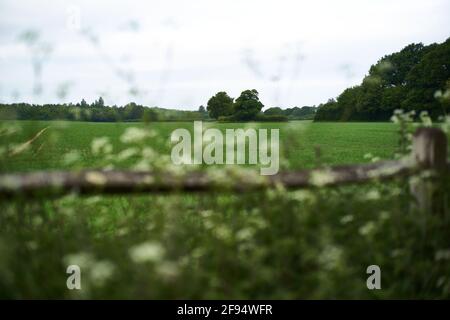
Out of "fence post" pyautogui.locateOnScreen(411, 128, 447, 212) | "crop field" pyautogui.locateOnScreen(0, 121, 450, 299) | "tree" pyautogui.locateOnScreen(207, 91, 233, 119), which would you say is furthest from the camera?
"tree" pyautogui.locateOnScreen(207, 91, 233, 119)

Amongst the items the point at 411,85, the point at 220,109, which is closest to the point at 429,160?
the point at 220,109

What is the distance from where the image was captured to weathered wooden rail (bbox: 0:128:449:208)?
132 inches

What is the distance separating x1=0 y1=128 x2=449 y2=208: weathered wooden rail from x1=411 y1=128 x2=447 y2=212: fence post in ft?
0.72

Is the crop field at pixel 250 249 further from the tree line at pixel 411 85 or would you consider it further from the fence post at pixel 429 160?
the tree line at pixel 411 85

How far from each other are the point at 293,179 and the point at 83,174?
5.12 feet

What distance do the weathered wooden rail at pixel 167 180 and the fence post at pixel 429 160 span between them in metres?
0.22

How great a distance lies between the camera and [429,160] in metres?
4.10

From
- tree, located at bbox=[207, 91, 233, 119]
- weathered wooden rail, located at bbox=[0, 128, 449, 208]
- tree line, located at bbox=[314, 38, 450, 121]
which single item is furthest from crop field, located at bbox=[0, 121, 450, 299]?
tree line, located at bbox=[314, 38, 450, 121]

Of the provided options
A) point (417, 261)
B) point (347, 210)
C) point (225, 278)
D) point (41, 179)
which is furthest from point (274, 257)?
point (41, 179)

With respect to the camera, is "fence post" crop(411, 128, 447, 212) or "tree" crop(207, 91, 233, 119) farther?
"tree" crop(207, 91, 233, 119)

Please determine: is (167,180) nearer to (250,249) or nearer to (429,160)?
(250,249)

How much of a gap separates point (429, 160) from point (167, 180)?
2.23m

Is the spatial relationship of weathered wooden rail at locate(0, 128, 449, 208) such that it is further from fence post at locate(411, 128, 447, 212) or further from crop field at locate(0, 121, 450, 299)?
fence post at locate(411, 128, 447, 212)
